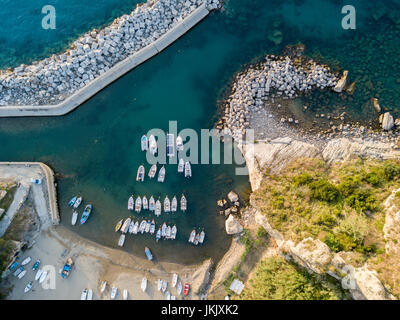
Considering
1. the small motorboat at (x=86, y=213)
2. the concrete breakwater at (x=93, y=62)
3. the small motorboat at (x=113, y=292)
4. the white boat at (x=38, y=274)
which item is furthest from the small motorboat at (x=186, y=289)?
the concrete breakwater at (x=93, y=62)

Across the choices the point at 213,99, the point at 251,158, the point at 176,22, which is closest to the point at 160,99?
the point at 213,99

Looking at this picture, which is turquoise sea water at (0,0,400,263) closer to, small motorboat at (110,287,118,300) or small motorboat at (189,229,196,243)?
small motorboat at (189,229,196,243)

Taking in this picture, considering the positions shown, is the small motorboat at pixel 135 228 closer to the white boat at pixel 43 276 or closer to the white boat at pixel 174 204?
the white boat at pixel 174 204

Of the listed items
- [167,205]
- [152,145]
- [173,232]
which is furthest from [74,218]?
[152,145]

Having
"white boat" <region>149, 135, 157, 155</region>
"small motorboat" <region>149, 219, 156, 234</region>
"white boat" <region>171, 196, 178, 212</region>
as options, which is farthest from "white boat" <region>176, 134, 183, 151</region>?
"small motorboat" <region>149, 219, 156, 234</region>

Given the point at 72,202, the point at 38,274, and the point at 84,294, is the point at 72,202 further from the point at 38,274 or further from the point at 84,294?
the point at 84,294
